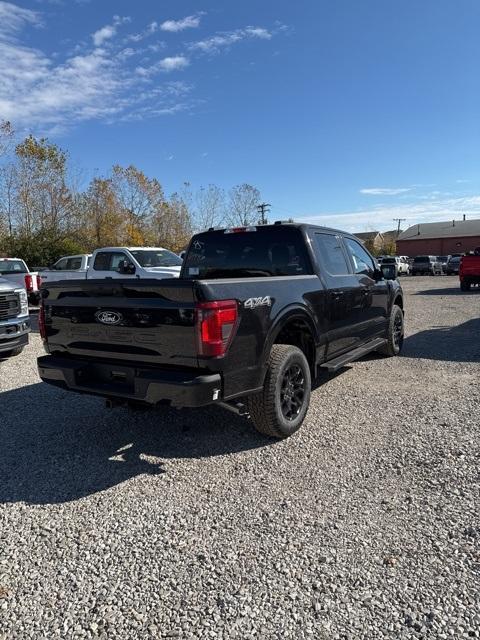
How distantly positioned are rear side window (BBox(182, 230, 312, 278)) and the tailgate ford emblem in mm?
1698

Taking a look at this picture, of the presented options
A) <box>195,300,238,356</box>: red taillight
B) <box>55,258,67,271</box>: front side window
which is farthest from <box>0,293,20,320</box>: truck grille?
<box>55,258,67,271</box>: front side window

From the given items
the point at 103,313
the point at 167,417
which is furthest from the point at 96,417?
the point at 103,313

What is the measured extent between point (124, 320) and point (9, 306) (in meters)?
4.60

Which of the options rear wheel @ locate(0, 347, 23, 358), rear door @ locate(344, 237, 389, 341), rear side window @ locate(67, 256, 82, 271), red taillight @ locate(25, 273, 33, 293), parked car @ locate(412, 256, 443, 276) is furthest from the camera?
parked car @ locate(412, 256, 443, 276)

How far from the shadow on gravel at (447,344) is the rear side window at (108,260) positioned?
7532 millimetres

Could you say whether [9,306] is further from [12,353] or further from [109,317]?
[109,317]

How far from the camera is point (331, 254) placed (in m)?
5.50

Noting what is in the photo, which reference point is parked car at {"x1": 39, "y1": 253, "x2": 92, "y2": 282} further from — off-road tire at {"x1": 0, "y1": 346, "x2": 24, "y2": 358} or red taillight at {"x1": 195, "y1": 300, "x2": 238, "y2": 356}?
red taillight at {"x1": 195, "y1": 300, "x2": 238, "y2": 356}

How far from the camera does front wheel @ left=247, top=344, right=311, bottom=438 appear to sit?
157 inches

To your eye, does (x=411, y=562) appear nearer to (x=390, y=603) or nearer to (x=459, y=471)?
(x=390, y=603)

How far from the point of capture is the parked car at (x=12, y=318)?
7.33m

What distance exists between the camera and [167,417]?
497cm

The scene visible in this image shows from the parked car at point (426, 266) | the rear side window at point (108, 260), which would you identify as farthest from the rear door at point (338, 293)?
the parked car at point (426, 266)

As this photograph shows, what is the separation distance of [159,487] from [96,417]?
179cm
